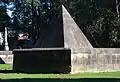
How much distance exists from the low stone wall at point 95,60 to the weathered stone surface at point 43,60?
0.52 m

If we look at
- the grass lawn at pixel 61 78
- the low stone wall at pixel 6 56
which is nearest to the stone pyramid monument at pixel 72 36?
the grass lawn at pixel 61 78

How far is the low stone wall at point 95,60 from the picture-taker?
72.7ft

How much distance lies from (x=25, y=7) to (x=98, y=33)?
28306 mm

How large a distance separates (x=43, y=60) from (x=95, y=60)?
3.24 metres

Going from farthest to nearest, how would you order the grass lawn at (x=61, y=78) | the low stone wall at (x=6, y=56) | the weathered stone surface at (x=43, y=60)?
the low stone wall at (x=6, y=56)
the weathered stone surface at (x=43, y=60)
the grass lawn at (x=61, y=78)

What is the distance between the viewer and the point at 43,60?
23.2 m

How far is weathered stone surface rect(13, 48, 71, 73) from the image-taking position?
21.8 metres

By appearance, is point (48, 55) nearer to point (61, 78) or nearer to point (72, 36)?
point (72, 36)

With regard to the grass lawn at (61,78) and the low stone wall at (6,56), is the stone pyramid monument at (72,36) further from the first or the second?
the low stone wall at (6,56)

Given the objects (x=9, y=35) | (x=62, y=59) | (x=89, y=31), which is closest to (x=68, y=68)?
(x=62, y=59)

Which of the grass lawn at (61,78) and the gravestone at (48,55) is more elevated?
the gravestone at (48,55)

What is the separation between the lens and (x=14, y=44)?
73062 millimetres

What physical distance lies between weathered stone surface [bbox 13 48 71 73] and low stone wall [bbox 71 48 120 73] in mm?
522

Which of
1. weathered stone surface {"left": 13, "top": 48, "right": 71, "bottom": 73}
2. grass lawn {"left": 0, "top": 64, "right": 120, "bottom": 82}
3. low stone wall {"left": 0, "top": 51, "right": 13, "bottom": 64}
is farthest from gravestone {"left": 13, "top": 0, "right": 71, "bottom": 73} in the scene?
low stone wall {"left": 0, "top": 51, "right": 13, "bottom": 64}
